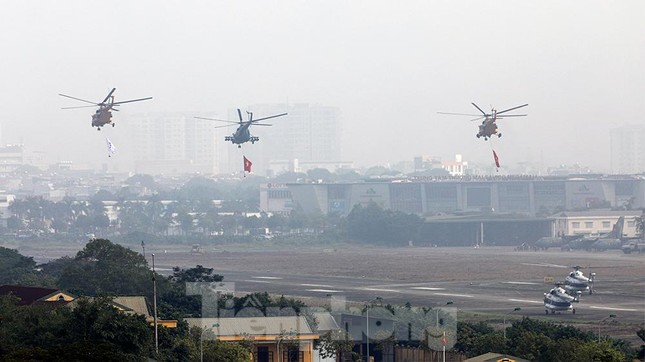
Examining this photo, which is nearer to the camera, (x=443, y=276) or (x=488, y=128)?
(x=488, y=128)

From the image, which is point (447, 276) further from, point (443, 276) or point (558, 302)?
point (558, 302)

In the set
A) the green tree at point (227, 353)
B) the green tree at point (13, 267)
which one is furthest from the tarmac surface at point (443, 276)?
the green tree at point (227, 353)

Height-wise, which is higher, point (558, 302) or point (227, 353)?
point (558, 302)

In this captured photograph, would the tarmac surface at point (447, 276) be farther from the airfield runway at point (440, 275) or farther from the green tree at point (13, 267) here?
the green tree at point (13, 267)

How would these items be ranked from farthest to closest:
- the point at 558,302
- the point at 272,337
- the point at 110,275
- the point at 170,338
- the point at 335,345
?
the point at 110,275 → the point at 558,302 → the point at 272,337 → the point at 335,345 → the point at 170,338

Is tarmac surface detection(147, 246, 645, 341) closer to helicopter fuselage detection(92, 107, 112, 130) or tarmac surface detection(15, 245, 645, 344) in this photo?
tarmac surface detection(15, 245, 645, 344)

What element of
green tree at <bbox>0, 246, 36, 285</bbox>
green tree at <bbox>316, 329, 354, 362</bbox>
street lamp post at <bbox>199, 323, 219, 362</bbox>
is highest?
green tree at <bbox>0, 246, 36, 285</bbox>

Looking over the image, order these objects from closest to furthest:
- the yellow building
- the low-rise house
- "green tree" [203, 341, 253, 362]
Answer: "green tree" [203, 341, 253, 362], the yellow building, the low-rise house

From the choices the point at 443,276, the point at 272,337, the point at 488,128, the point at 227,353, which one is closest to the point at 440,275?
the point at 443,276

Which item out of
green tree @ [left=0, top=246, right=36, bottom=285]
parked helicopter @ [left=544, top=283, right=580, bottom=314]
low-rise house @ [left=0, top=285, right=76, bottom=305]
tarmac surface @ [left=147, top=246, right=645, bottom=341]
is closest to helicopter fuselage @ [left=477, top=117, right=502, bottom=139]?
tarmac surface @ [left=147, top=246, right=645, bottom=341]
